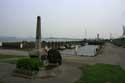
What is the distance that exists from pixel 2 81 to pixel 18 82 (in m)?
0.85

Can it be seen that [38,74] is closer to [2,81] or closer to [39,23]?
[2,81]

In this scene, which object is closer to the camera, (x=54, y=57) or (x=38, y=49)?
(x=38, y=49)

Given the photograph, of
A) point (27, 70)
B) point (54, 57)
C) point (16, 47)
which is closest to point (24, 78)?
point (27, 70)

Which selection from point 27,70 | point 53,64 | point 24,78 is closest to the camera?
point 24,78

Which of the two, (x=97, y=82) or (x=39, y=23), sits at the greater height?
(x=39, y=23)

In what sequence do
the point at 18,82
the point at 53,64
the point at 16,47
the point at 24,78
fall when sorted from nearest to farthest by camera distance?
the point at 18,82 < the point at 24,78 < the point at 53,64 < the point at 16,47

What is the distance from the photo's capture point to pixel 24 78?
10609 millimetres

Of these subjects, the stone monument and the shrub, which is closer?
the stone monument

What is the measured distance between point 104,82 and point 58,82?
2.44m

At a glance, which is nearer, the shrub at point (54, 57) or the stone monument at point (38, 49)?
the stone monument at point (38, 49)

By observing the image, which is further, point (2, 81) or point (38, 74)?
point (38, 74)

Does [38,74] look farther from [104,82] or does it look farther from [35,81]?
[104,82]

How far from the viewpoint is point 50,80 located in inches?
400

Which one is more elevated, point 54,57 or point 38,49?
point 38,49
